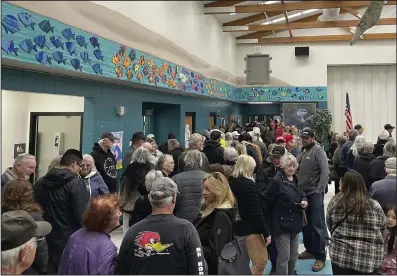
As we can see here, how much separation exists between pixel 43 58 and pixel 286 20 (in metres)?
2.81

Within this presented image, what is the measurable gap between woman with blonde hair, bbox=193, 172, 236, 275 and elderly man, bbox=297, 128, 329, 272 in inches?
48.7

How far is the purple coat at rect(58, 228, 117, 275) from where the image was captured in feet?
5.14

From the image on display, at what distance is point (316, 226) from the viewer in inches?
140

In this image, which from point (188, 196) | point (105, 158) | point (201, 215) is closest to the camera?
point (201, 215)

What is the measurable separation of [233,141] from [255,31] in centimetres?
346

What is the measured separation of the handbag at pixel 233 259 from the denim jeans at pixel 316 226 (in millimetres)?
1588

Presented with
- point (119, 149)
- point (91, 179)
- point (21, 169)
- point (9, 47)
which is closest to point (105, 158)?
point (91, 179)

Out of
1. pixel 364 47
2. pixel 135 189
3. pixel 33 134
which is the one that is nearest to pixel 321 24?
pixel 364 47

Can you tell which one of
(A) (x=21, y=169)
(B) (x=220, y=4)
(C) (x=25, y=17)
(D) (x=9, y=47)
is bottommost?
(A) (x=21, y=169)

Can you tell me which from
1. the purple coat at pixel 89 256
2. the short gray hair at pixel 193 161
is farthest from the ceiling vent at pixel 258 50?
the short gray hair at pixel 193 161

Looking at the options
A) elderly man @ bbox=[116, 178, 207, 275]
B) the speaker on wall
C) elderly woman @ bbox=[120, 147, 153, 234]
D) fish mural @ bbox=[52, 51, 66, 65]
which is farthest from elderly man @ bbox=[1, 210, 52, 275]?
fish mural @ bbox=[52, 51, 66, 65]

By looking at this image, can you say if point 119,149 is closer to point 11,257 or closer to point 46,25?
point 46,25

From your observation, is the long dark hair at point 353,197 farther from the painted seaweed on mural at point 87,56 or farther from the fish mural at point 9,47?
the fish mural at point 9,47

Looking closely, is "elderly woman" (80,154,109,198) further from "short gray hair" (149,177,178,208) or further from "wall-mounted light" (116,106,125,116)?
"wall-mounted light" (116,106,125,116)
